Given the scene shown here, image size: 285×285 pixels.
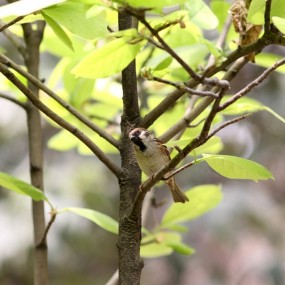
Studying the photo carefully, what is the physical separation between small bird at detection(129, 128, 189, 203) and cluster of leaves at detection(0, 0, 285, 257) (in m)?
0.04

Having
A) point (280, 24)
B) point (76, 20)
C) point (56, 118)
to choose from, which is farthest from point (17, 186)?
point (280, 24)

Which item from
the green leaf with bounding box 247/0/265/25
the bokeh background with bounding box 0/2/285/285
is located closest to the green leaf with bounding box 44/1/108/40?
the green leaf with bounding box 247/0/265/25

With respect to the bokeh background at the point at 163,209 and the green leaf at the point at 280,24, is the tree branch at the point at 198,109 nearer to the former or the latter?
the green leaf at the point at 280,24

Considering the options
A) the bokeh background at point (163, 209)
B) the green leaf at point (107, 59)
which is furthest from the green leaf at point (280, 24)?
the bokeh background at point (163, 209)

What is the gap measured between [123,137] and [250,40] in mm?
158

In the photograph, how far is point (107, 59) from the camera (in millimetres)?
483

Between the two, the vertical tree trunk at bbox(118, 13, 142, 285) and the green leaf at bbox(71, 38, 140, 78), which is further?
the vertical tree trunk at bbox(118, 13, 142, 285)

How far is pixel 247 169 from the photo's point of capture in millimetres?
540

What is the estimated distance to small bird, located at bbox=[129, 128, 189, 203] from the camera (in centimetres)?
65

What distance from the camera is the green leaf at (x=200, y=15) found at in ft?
1.68

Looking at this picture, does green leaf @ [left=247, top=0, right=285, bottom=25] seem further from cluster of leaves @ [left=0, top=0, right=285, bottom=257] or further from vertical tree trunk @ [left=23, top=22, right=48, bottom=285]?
vertical tree trunk @ [left=23, top=22, right=48, bottom=285]

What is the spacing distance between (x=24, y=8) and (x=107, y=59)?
0.07 metres

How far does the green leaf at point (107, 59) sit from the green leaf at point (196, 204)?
0.39 meters

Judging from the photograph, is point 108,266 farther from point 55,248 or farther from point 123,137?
point 123,137
